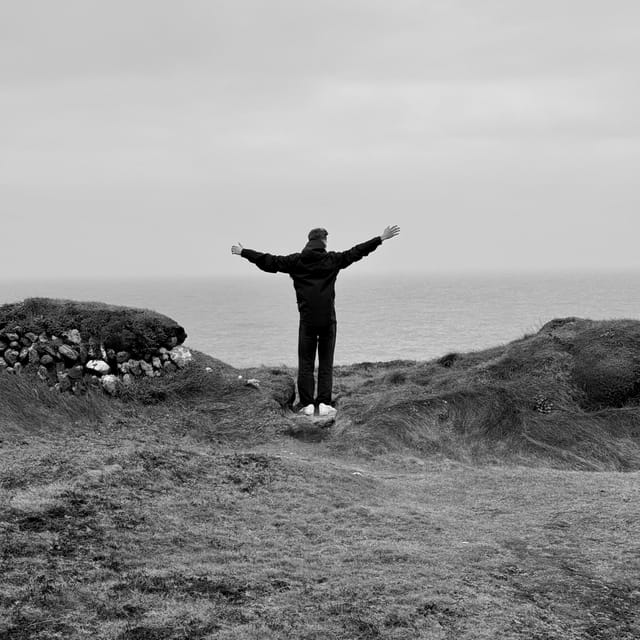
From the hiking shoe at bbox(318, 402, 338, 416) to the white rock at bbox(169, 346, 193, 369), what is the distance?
3067 mm

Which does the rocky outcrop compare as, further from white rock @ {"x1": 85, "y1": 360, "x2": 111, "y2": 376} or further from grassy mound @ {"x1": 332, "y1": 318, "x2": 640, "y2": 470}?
grassy mound @ {"x1": 332, "y1": 318, "x2": 640, "y2": 470}

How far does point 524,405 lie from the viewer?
44.1ft

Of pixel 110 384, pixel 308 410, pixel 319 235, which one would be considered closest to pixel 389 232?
pixel 319 235

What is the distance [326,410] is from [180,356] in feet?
11.1

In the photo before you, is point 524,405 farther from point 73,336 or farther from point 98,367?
point 73,336

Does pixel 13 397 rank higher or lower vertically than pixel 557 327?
lower

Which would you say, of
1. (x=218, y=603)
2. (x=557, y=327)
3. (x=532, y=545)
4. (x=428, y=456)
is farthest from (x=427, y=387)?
(x=218, y=603)

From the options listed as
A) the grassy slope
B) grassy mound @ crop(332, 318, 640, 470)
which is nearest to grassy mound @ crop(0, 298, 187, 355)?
the grassy slope

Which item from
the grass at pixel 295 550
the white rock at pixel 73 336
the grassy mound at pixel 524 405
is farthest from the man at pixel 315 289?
the grass at pixel 295 550

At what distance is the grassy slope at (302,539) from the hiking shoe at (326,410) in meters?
1.61

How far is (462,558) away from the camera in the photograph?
6.60 m

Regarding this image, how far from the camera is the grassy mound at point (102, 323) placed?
47.4 ft

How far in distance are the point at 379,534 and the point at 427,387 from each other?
24.7ft

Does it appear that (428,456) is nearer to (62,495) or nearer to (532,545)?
(532,545)
